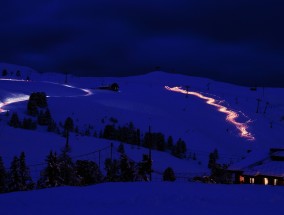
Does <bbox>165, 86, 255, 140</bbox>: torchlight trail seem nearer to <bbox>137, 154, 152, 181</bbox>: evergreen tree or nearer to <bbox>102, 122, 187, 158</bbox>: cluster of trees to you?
<bbox>102, 122, 187, 158</bbox>: cluster of trees

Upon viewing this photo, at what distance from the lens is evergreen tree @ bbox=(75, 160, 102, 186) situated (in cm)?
2577

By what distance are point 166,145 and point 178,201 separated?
33.1 m

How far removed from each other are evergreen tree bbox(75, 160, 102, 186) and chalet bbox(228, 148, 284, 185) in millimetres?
9664

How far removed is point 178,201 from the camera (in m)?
13.4

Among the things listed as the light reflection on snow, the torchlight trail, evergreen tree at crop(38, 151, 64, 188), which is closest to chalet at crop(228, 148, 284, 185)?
evergreen tree at crop(38, 151, 64, 188)

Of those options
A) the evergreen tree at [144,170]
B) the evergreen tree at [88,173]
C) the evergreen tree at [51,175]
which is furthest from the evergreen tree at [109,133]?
the evergreen tree at [51,175]

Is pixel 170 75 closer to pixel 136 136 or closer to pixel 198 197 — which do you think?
pixel 136 136

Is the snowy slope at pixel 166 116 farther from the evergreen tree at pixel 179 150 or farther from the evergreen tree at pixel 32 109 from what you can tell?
the evergreen tree at pixel 179 150

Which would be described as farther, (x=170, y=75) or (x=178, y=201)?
(x=170, y=75)

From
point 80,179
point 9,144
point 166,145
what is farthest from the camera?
point 166,145

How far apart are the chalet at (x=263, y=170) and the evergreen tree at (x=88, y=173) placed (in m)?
9.66

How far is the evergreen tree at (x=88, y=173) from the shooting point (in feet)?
84.5

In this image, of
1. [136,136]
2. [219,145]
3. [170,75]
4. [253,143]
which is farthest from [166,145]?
[170,75]

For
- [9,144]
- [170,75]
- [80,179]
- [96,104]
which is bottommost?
[80,179]
